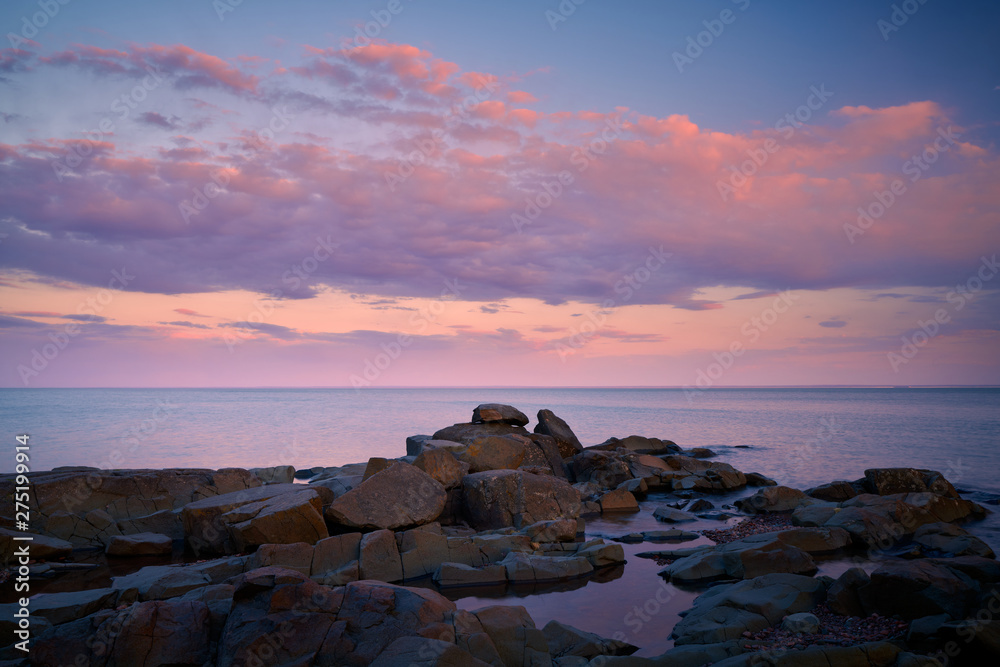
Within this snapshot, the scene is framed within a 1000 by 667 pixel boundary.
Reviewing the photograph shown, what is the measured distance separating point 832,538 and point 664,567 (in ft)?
15.8

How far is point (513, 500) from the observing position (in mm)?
17156

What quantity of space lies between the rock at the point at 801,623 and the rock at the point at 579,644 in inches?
94.9

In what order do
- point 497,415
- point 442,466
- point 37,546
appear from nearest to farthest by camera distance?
point 37,546, point 442,466, point 497,415

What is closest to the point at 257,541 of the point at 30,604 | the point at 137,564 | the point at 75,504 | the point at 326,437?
the point at 137,564

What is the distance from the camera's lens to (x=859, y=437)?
49.1 m

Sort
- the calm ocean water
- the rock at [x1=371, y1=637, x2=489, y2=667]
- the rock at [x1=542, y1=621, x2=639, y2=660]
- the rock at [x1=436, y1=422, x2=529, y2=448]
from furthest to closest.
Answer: the calm ocean water → the rock at [x1=436, y1=422, x2=529, y2=448] → the rock at [x1=542, y1=621, x2=639, y2=660] → the rock at [x1=371, y1=637, x2=489, y2=667]

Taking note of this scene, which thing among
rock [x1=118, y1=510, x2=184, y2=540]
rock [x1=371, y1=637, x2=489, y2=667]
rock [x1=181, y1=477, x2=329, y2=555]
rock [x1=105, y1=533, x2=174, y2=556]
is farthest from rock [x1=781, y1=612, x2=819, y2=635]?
rock [x1=118, y1=510, x2=184, y2=540]

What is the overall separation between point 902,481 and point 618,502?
36.4 feet

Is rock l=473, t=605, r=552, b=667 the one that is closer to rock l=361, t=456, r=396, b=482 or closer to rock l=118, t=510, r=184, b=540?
rock l=361, t=456, r=396, b=482

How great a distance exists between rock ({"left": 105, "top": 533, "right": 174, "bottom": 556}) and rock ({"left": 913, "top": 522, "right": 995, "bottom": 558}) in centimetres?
1927

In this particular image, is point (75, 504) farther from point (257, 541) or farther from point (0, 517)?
point (257, 541)

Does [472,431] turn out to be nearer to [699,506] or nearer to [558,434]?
[558,434]

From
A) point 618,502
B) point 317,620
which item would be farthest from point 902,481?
point 317,620

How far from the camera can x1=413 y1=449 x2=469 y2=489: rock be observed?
17.6 metres
